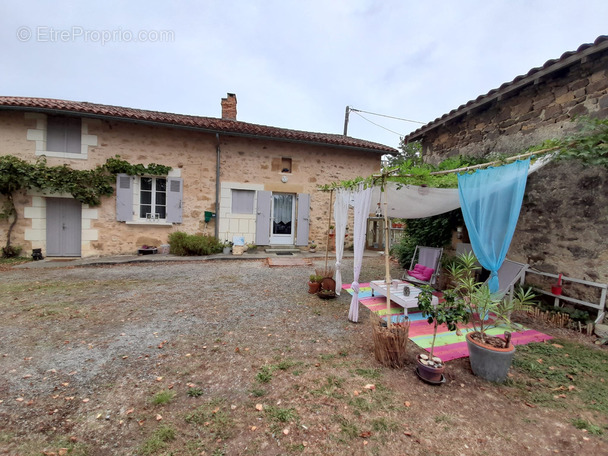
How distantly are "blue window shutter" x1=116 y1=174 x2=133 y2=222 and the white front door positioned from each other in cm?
420

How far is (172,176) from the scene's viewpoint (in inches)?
303

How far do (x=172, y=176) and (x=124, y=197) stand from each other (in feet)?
4.65

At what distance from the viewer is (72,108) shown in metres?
6.57

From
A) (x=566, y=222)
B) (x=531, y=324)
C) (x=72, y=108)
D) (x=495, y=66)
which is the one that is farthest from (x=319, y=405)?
(x=495, y=66)

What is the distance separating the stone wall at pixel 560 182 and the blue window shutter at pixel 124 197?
29.5 ft

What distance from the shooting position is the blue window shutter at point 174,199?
25.0 feet

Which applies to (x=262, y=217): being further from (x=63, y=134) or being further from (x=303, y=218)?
(x=63, y=134)

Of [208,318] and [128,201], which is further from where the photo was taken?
[128,201]

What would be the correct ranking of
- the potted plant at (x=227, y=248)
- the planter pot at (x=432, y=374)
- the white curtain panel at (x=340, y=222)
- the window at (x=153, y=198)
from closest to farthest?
the planter pot at (x=432, y=374)
the white curtain panel at (x=340, y=222)
the window at (x=153, y=198)
the potted plant at (x=227, y=248)

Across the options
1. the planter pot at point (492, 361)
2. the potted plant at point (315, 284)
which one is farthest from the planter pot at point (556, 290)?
the potted plant at point (315, 284)

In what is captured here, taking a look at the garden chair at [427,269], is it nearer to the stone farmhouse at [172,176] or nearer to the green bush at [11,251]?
the stone farmhouse at [172,176]

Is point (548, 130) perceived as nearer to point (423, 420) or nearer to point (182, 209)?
point (423, 420)

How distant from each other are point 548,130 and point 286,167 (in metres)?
6.55

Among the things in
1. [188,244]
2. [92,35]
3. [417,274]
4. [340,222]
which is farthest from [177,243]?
[417,274]
